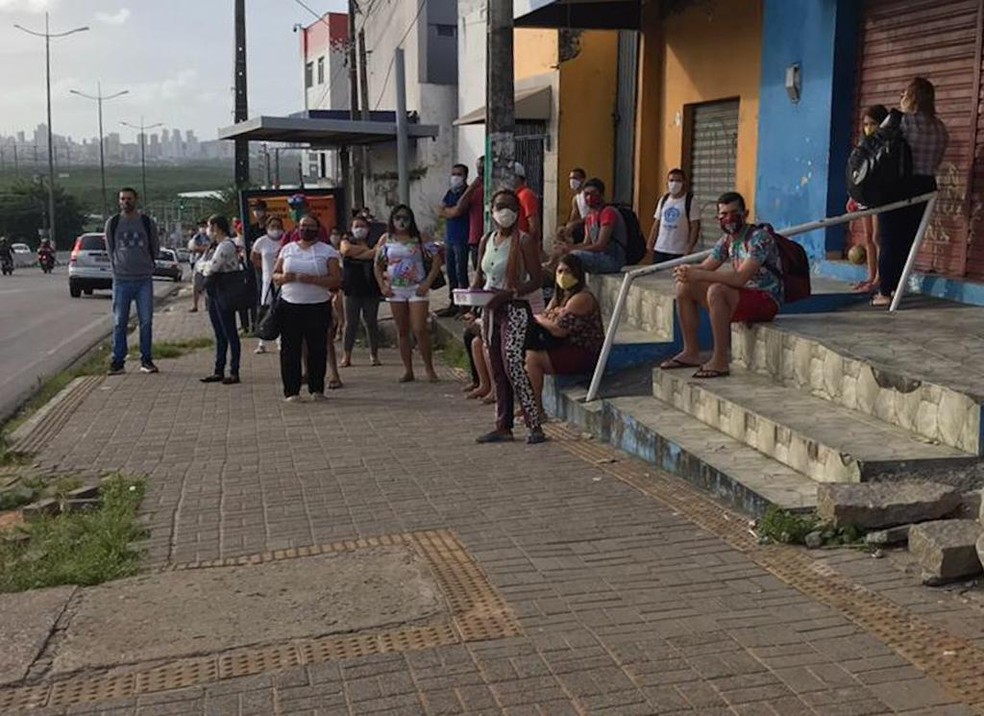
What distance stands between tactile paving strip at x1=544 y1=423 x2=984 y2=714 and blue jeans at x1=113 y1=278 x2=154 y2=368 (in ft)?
22.2

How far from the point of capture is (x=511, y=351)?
7762mm

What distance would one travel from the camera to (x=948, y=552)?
4.33m

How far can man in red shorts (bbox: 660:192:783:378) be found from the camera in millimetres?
7164

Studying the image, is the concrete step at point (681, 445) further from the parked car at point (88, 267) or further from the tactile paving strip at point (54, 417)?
the parked car at point (88, 267)

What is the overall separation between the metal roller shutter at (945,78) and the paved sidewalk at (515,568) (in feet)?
11.5

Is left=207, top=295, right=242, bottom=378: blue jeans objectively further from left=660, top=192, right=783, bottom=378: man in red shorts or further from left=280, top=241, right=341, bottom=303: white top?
left=660, top=192, right=783, bottom=378: man in red shorts

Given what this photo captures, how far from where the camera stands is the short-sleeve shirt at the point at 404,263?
10133 millimetres

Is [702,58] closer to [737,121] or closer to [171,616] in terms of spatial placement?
[737,121]

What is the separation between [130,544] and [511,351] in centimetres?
321

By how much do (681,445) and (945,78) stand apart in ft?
14.2

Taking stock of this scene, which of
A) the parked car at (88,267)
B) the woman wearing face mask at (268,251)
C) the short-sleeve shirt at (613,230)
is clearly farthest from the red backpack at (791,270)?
the parked car at (88,267)

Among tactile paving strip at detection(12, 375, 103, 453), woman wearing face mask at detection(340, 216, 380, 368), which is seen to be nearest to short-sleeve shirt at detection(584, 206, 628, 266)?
woman wearing face mask at detection(340, 216, 380, 368)

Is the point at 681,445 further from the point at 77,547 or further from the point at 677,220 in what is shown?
the point at 677,220

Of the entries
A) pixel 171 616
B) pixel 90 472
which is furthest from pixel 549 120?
pixel 171 616
